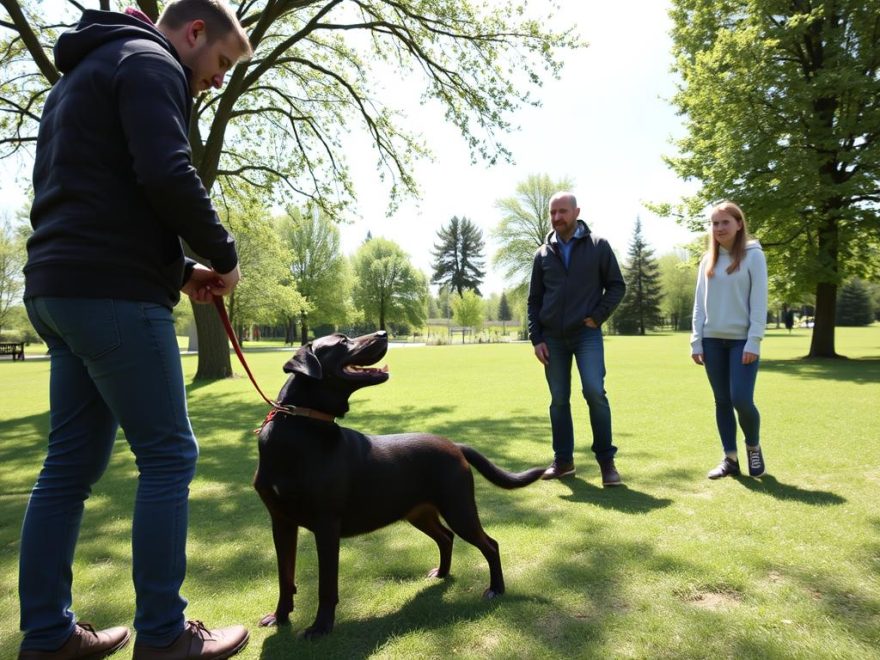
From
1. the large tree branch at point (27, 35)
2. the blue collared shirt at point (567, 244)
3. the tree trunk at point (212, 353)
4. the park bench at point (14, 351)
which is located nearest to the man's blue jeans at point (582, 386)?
the blue collared shirt at point (567, 244)

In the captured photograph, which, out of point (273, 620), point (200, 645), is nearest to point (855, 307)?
point (273, 620)

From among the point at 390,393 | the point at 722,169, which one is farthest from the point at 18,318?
the point at 722,169

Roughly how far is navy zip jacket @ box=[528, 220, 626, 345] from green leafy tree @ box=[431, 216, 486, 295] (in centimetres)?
7678

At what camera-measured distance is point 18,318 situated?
45.6 meters

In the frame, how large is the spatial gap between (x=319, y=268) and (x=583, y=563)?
4807cm

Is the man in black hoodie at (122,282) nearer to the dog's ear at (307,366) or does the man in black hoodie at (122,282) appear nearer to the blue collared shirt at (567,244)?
the dog's ear at (307,366)

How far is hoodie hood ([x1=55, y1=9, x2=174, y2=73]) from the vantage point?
2.04 metres

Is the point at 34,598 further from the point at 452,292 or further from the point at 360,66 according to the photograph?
the point at 452,292

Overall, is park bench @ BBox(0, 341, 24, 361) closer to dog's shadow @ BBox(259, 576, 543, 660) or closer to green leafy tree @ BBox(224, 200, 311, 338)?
green leafy tree @ BBox(224, 200, 311, 338)

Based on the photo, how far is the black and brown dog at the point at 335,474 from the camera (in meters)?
2.48

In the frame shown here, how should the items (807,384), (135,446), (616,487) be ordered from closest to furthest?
(135,446) < (616,487) < (807,384)

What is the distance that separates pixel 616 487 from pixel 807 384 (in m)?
9.59

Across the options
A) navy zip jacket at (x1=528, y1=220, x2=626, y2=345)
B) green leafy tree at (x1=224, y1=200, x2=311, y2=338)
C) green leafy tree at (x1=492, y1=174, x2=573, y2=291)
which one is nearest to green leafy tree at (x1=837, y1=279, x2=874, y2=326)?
green leafy tree at (x1=492, y1=174, x2=573, y2=291)

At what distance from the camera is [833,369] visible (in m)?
15.0
